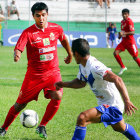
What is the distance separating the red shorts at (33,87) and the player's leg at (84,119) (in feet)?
4.97

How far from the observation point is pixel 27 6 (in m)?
33.7

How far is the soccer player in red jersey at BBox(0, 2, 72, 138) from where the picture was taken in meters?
6.07

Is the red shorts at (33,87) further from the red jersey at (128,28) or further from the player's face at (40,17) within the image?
the red jersey at (128,28)

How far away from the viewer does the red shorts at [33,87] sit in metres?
6.04

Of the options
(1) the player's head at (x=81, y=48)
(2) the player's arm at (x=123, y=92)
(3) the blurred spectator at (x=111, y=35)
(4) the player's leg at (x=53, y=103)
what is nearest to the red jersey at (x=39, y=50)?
(4) the player's leg at (x=53, y=103)

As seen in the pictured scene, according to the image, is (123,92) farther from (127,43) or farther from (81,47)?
(127,43)

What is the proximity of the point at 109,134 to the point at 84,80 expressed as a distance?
158 centimetres

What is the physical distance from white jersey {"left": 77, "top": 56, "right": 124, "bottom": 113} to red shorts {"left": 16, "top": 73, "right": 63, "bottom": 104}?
1.27 m

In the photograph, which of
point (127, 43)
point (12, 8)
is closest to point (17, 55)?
point (127, 43)

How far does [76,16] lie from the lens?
117 ft

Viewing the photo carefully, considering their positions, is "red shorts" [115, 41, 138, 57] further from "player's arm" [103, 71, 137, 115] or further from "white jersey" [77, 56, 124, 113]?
"player's arm" [103, 71, 137, 115]

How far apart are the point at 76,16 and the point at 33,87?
3025 cm

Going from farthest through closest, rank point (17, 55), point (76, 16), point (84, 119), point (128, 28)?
point (76, 16) < point (128, 28) < point (17, 55) < point (84, 119)

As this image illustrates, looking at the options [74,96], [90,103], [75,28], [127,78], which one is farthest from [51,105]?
[75,28]
